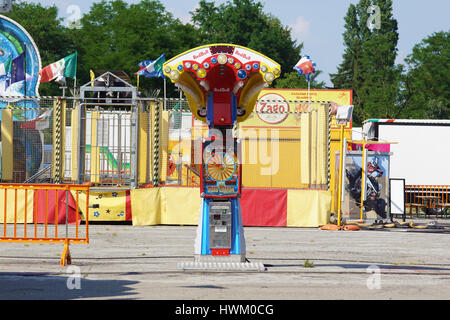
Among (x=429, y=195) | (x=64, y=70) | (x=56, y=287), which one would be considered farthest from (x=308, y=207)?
(x=64, y=70)

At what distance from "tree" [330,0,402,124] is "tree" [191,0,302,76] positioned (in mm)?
9314

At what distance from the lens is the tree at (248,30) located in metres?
76.6

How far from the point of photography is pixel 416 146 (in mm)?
29281

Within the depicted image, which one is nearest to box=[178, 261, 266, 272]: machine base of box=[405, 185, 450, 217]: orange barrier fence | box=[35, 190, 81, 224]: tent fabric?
box=[35, 190, 81, 224]: tent fabric

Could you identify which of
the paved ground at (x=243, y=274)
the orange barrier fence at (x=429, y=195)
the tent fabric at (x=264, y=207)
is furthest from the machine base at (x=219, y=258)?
the orange barrier fence at (x=429, y=195)

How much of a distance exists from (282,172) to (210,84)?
9.92 m

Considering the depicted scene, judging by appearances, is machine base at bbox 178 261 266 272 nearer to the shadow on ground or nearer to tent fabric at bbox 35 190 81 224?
the shadow on ground

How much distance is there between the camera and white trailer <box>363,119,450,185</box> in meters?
29.1

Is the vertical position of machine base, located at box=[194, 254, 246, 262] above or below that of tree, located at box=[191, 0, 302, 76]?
below

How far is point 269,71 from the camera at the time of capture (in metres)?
11.1

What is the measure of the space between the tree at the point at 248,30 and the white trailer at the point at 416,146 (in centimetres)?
4655

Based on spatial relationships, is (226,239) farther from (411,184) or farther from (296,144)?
(411,184)

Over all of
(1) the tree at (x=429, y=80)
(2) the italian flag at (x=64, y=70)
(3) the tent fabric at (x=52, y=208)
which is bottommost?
(3) the tent fabric at (x=52, y=208)

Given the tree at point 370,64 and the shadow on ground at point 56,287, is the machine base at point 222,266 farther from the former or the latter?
the tree at point 370,64
